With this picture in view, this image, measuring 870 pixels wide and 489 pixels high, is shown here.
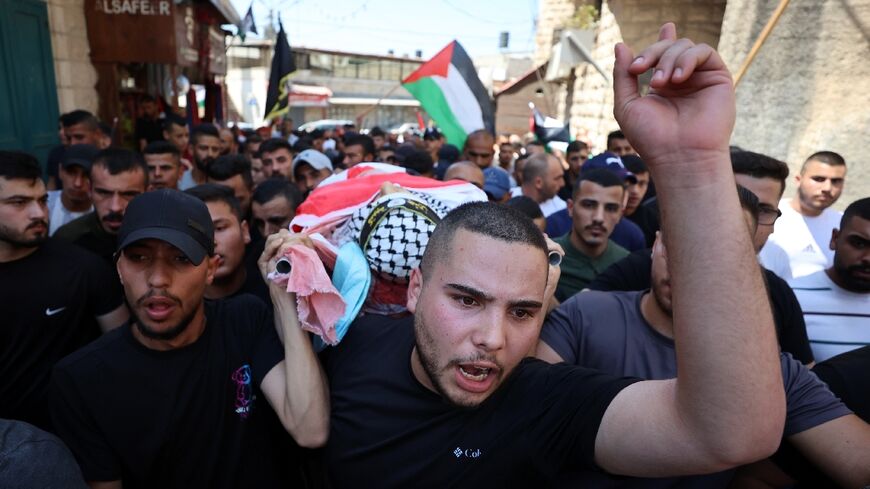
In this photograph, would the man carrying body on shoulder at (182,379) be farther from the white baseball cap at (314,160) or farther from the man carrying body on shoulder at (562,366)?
the white baseball cap at (314,160)

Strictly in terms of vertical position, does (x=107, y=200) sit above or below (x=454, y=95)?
below

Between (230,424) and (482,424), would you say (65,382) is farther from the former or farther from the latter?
(482,424)

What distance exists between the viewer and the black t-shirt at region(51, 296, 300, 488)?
1705 millimetres

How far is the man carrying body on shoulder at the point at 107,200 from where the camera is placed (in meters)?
3.16

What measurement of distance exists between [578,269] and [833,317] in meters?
1.28

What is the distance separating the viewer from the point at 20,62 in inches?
219

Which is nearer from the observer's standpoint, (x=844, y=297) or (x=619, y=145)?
(x=844, y=297)

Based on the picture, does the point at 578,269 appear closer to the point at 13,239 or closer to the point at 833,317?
the point at 833,317

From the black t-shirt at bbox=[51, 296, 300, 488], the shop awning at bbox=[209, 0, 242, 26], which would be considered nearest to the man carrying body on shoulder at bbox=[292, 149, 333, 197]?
the black t-shirt at bbox=[51, 296, 300, 488]

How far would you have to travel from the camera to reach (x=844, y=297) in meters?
2.70

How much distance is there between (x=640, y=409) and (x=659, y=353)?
0.70 meters

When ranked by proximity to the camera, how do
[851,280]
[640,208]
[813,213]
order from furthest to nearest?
1. [640,208]
2. [813,213]
3. [851,280]

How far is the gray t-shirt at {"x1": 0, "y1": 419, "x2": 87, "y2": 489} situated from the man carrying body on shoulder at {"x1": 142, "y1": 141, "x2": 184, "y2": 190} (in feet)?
11.6

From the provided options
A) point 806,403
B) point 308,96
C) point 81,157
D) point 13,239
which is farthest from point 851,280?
point 308,96
